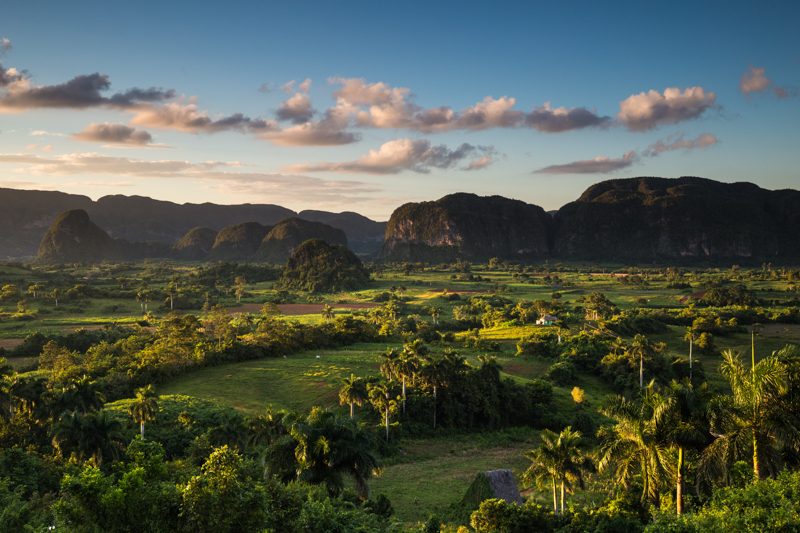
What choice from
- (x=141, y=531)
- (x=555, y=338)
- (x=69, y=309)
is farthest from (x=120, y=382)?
(x=69, y=309)

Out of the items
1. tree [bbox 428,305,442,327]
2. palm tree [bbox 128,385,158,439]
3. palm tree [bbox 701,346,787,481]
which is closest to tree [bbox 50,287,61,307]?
tree [bbox 428,305,442,327]

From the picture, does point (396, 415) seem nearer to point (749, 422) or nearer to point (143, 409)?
point (143, 409)

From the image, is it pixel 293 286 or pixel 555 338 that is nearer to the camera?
pixel 555 338

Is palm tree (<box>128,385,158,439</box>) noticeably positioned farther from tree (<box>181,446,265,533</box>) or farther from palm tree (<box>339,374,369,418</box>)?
tree (<box>181,446,265,533</box>)

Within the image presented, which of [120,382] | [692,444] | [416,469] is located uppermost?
[692,444]

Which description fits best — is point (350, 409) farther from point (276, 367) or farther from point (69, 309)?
point (69, 309)

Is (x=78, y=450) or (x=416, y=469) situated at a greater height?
(x=78, y=450)
